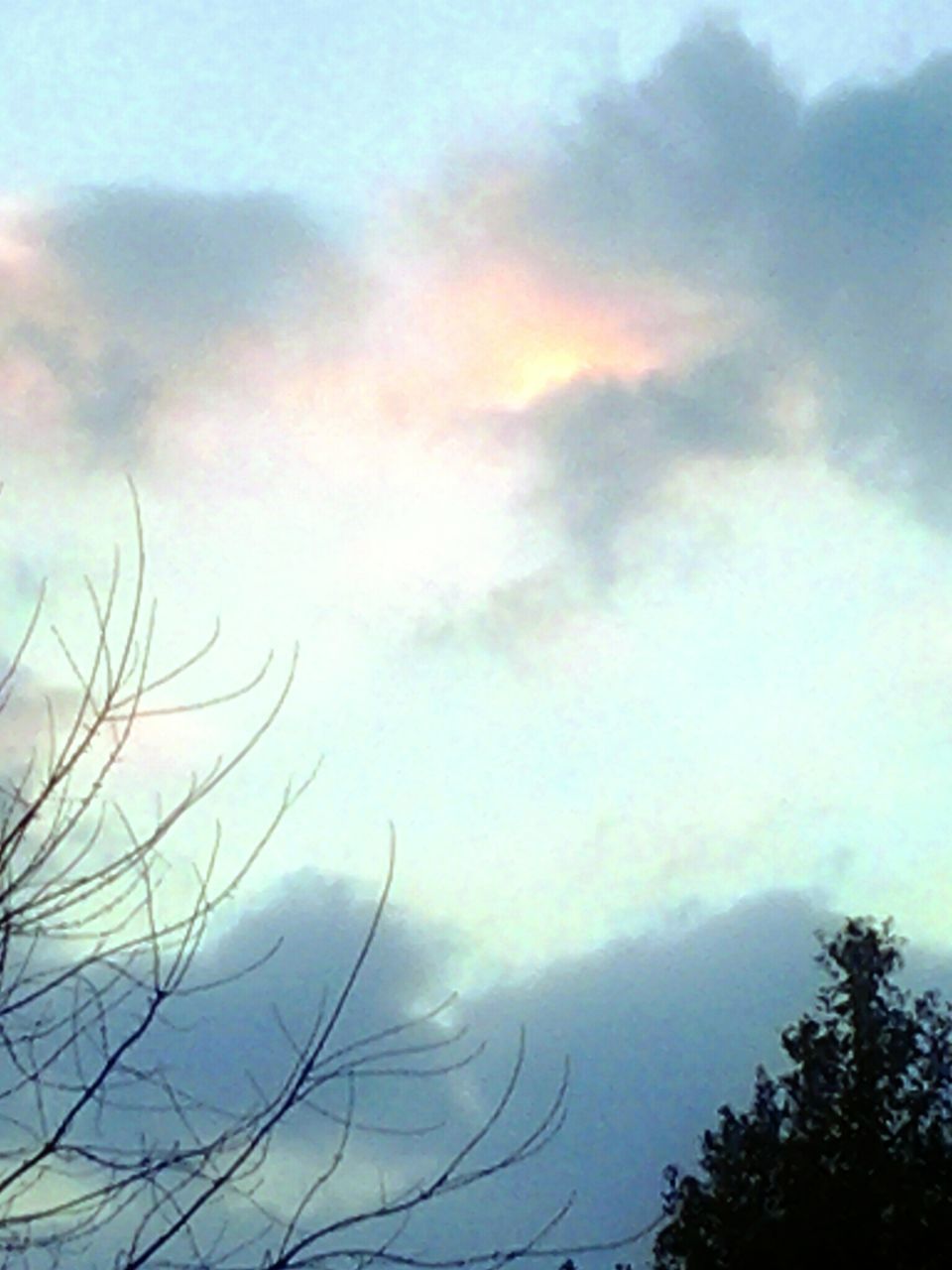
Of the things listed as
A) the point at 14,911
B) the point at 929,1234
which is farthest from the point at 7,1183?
the point at 929,1234

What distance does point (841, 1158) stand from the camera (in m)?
34.2

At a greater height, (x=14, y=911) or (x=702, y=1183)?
(x=702, y=1183)

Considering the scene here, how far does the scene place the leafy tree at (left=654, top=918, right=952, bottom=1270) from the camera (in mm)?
32750

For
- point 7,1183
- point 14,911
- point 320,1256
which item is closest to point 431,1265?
point 320,1256

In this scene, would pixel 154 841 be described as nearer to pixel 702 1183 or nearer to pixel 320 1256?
pixel 320 1256

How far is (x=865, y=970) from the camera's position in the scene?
36312mm

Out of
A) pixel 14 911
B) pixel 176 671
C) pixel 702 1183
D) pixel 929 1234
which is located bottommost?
→ pixel 14 911

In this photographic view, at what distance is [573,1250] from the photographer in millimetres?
5617

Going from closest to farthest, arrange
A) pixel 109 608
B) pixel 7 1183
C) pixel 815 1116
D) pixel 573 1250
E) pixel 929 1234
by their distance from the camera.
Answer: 1. pixel 7 1183
2. pixel 573 1250
3. pixel 109 608
4. pixel 929 1234
5. pixel 815 1116

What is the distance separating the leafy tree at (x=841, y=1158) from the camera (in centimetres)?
3275

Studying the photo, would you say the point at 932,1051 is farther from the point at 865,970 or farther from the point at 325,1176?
the point at 325,1176

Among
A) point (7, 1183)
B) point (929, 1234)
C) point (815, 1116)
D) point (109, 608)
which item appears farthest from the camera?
point (815, 1116)

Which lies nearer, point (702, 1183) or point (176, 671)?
point (176, 671)

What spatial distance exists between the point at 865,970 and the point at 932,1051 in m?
1.96
